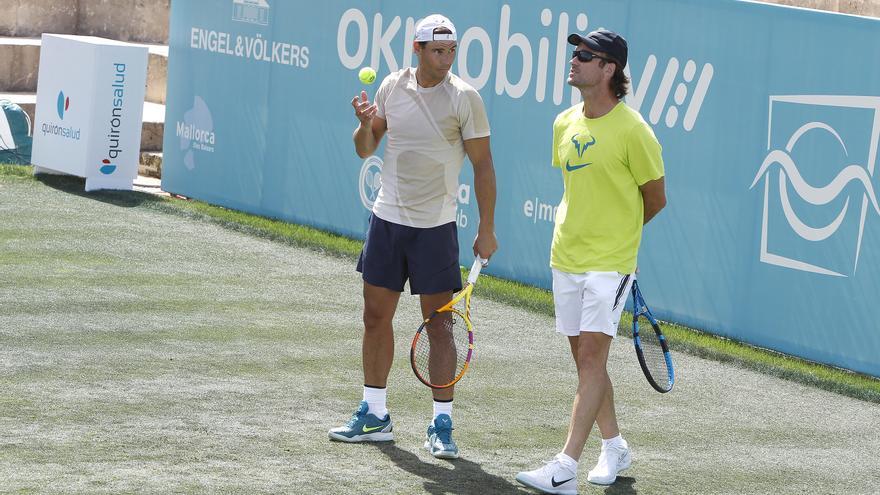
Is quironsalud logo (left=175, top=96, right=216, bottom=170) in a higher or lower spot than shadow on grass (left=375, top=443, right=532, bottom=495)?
higher

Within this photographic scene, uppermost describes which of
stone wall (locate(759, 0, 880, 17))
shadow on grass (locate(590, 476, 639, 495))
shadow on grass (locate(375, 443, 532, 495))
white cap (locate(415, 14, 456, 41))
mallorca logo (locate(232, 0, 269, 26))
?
stone wall (locate(759, 0, 880, 17))

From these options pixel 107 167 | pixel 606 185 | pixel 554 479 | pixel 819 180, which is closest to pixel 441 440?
pixel 554 479

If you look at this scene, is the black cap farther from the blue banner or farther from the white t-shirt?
the blue banner

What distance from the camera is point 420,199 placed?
6766 mm

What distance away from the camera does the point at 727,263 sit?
399 inches

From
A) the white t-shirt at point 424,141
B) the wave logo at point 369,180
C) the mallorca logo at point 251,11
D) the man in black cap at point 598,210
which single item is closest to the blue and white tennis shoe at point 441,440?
the man in black cap at point 598,210

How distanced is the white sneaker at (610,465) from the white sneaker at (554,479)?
31cm

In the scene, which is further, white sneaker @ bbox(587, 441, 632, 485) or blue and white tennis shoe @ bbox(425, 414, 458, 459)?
blue and white tennis shoe @ bbox(425, 414, 458, 459)

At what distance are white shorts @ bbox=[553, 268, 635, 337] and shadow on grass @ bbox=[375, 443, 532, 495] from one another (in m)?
0.74

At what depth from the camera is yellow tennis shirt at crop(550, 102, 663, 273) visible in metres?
6.18

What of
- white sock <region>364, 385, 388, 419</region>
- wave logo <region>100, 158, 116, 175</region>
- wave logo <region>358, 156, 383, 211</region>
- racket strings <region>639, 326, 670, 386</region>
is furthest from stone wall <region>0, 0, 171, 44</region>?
racket strings <region>639, 326, 670, 386</region>

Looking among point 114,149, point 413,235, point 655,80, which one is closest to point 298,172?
point 114,149

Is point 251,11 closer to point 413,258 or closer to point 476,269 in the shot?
point 413,258

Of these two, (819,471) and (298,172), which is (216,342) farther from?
(298,172)
